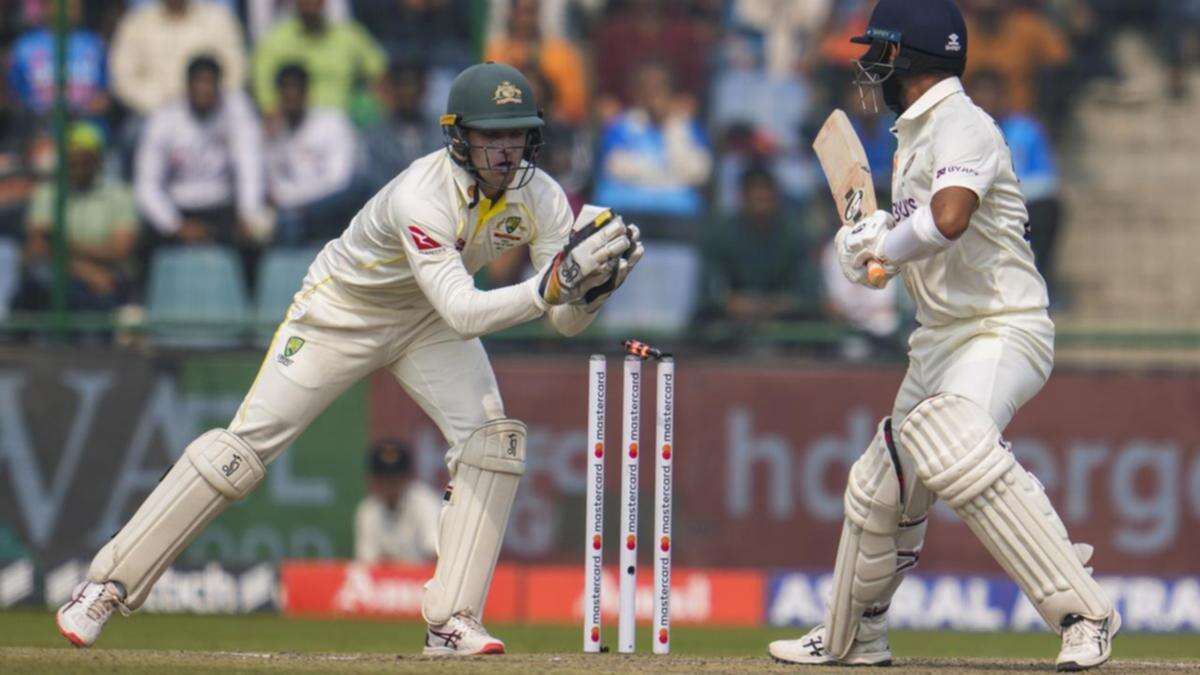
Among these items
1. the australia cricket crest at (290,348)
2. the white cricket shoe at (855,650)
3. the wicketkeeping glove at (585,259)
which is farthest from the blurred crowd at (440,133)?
the wicketkeeping glove at (585,259)

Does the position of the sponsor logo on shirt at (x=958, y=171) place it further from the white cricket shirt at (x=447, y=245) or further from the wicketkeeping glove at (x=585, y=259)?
the white cricket shirt at (x=447, y=245)

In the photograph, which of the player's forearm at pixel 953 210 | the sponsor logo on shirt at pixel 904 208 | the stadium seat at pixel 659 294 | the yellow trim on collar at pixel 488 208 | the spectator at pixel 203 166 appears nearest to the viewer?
the player's forearm at pixel 953 210

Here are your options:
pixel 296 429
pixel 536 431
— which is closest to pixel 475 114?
pixel 296 429

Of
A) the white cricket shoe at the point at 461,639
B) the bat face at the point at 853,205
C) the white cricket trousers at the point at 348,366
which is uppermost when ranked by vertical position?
the bat face at the point at 853,205

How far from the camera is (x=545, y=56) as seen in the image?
11.4 meters

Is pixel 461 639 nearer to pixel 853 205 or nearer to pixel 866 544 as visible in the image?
pixel 866 544

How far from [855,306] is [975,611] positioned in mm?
1758

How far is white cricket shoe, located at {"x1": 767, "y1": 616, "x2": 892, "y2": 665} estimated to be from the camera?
21.0 feet

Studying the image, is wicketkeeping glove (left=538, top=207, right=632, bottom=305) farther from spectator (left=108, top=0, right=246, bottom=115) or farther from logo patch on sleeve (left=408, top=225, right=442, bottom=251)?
spectator (left=108, top=0, right=246, bottom=115)

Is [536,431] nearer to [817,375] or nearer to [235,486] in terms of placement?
[817,375]

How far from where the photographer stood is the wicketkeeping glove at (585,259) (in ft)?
19.7

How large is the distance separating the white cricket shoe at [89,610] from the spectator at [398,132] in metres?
4.77

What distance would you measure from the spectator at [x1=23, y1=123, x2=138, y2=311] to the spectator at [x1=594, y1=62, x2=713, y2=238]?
261 cm

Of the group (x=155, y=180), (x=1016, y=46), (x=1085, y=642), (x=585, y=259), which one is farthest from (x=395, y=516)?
(x=1085, y=642)
